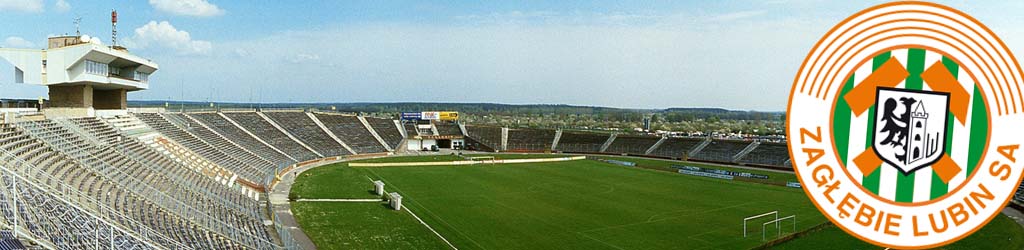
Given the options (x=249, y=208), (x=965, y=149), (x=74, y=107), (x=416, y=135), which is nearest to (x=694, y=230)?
(x=249, y=208)

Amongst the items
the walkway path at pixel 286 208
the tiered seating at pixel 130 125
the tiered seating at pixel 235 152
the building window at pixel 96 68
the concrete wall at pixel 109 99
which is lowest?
the walkway path at pixel 286 208

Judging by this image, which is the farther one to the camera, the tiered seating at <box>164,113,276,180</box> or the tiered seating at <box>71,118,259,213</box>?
the tiered seating at <box>164,113,276,180</box>

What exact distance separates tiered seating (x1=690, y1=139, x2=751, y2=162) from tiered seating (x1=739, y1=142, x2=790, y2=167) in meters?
1.81

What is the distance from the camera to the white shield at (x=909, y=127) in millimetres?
3508

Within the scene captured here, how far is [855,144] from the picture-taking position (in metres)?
Answer: 3.59

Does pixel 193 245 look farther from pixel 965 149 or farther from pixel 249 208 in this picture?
pixel 965 149

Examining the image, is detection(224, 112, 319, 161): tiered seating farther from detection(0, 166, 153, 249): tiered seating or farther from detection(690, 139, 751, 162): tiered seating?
detection(690, 139, 751, 162): tiered seating

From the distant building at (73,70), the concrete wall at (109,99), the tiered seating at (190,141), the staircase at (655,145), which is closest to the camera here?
the distant building at (73,70)

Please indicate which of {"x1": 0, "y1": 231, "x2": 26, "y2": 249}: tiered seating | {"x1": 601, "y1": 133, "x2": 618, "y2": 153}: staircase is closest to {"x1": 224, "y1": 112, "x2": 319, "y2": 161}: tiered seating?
{"x1": 601, "y1": 133, "x2": 618, "y2": 153}: staircase

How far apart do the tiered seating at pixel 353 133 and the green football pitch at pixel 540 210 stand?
14421 millimetres

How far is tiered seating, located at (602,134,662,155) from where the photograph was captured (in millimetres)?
70250

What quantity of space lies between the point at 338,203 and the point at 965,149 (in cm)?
3089

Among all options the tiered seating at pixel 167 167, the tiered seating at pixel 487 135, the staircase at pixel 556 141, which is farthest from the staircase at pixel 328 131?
the tiered seating at pixel 167 167

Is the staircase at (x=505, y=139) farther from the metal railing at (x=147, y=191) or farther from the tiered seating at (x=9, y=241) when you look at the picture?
the tiered seating at (x=9, y=241)
